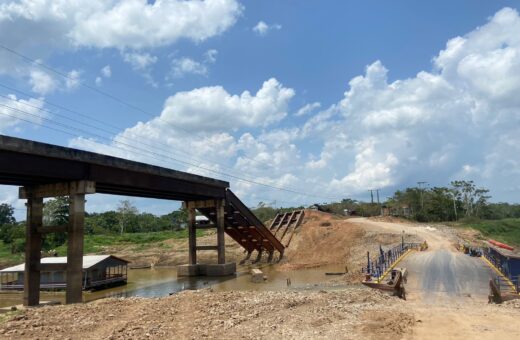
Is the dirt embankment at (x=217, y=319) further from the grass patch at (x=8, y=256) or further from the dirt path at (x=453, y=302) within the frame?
the grass patch at (x=8, y=256)

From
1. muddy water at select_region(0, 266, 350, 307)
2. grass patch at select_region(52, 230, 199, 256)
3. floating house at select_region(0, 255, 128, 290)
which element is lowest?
muddy water at select_region(0, 266, 350, 307)

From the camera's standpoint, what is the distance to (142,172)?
3522 centimetres

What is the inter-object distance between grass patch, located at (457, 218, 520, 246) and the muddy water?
53391 millimetres

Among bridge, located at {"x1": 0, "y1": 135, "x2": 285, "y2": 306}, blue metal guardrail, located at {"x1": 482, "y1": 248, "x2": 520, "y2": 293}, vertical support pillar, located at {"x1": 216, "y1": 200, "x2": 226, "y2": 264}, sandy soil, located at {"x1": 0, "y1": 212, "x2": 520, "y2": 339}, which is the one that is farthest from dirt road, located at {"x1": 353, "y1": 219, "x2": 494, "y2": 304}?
bridge, located at {"x1": 0, "y1": 135, "x2": 285, "y2": 306}

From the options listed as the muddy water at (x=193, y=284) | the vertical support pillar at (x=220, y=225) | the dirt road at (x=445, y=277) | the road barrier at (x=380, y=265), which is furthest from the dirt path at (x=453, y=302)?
the vertical support pillar at (x=220, y=225)

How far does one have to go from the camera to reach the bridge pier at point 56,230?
26.6 metres

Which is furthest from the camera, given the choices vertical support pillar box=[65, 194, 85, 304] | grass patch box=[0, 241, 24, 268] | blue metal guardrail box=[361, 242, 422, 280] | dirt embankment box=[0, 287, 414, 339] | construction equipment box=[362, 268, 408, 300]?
grass patch box=[0, 241, 24, 268]

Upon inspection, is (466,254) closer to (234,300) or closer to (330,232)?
(330,232)

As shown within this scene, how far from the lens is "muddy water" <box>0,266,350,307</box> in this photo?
36000mm

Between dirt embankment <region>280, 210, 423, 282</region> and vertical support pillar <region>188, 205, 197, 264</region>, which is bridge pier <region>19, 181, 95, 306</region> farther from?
dirt embankment <region>280, 210, 423, 282</region>

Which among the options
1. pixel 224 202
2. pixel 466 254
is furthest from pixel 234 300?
pixel 466 254

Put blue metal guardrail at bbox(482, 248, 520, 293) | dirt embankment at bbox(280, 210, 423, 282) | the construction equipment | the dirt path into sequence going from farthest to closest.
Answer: dirt embankment at bbox(280, 210, 423, 282) < blue metal guardrail at bbox(482, 248, 520, 293) < the construction equipment < the dirt path

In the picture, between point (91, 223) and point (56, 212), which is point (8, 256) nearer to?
point (56, 212)

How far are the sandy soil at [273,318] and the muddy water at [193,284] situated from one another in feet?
43.1
